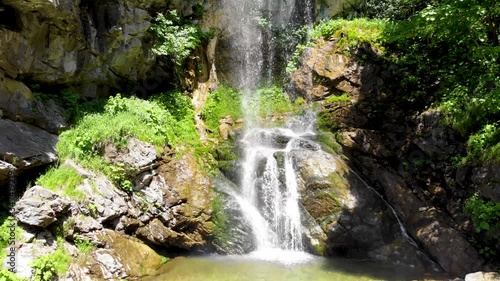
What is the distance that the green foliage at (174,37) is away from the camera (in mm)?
12125

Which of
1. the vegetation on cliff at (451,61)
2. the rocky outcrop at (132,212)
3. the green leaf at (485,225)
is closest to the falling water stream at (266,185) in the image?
the rocky outcrop at (132,212)

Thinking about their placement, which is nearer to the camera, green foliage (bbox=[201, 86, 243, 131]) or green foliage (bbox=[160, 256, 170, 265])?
green foliage (bbox=[160, 256, 170, 265])

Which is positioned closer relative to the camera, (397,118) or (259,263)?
(259,263)

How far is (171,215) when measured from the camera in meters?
9.52

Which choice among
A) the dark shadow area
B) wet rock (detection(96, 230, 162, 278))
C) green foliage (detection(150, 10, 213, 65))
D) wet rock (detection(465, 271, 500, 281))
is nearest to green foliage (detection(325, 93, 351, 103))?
green foliage (detection(150, 10, 213, 65))

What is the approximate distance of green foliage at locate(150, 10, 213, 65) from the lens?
12125mm

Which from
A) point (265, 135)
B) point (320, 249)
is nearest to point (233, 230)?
point (320, 249)

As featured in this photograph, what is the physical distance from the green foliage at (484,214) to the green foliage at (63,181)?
853cm

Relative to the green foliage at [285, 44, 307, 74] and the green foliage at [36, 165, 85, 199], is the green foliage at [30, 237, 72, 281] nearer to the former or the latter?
the green foliage at [36, 165, 85, 199]

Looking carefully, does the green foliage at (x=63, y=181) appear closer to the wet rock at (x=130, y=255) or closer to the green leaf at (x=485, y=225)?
the wet rock at (x=130, y=255)

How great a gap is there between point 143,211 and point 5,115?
3722mm

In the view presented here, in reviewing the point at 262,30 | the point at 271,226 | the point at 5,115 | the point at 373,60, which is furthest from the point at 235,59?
the point at 5,115

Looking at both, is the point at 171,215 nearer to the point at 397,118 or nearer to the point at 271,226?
the point at 271,226

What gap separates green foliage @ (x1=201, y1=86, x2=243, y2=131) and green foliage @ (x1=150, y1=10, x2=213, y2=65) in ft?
6.38
